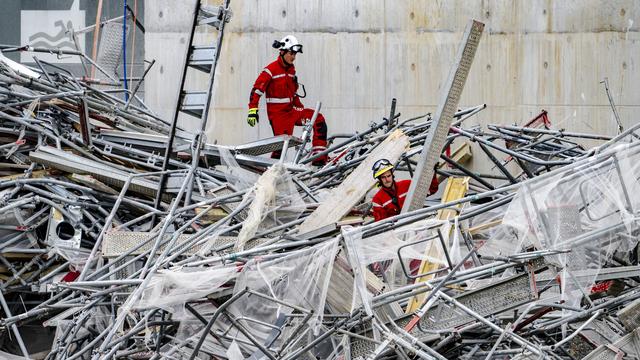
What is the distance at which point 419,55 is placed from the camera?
1709 cm

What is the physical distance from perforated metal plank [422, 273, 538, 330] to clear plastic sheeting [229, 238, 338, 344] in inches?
33.7

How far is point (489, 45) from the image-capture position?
1698 cm

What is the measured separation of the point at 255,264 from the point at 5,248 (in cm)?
362

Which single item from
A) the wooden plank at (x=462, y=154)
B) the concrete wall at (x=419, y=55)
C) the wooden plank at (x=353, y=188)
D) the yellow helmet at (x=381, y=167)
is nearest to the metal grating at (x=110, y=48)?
the concrete wall at (x=419, y=55)

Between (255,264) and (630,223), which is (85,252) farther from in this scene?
(630,223)

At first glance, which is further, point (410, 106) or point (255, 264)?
point (410, 106)

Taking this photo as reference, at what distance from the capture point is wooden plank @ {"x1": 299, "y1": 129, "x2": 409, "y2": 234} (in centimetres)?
1120

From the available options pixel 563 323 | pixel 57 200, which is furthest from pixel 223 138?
pixel 563 323

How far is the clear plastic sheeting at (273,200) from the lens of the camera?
1092 cm

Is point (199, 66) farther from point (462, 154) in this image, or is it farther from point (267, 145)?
point (462, 154)

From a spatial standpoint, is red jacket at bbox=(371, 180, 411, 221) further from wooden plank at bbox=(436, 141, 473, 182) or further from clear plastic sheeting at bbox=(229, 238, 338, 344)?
wooden plank at bbox=(436, 141, 473, 182)

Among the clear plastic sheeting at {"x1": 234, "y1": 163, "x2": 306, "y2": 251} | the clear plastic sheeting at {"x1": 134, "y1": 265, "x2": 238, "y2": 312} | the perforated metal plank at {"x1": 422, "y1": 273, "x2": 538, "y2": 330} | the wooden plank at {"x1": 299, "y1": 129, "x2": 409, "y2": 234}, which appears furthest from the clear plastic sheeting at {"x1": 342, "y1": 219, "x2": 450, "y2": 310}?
the clear plastic sheeting at {"x1": 234, "y1": 163, "x2": 306, "y2": 251}

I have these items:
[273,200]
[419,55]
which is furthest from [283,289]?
[419,55]

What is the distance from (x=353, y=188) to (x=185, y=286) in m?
2.75
